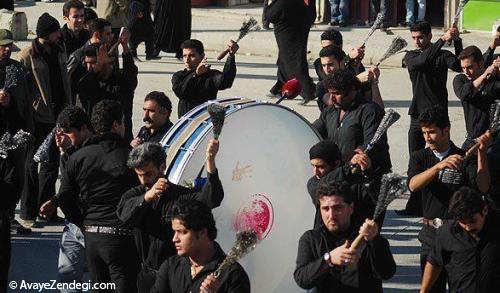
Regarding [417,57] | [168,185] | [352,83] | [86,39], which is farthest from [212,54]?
[168,185]

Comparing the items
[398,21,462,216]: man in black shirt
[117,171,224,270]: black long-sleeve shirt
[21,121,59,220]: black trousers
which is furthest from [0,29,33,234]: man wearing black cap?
[398,21,462,216]: man in black shirt

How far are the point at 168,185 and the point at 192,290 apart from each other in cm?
139

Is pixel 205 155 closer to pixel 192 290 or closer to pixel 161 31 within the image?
pixel 192 290

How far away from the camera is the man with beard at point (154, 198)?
8.11 m

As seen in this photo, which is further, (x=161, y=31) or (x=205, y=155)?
(x=161, y=31)

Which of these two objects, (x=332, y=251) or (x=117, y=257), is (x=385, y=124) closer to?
(x=332, y=251)

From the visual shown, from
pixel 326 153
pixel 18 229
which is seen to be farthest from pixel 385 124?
pixel 18 229

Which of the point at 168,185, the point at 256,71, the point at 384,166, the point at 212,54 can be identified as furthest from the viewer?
the point at 212,54

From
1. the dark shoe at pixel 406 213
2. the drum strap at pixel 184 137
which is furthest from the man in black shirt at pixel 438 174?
the dark shoe at pixel 406 213

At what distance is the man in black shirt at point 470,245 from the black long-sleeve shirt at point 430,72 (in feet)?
14.4

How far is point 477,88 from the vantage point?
11.2 meters

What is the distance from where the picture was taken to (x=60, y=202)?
350 inches

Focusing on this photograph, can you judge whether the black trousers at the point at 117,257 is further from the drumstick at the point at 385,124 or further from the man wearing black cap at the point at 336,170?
the drumstick at the point at 385,124

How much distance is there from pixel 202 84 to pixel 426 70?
2.43 m
